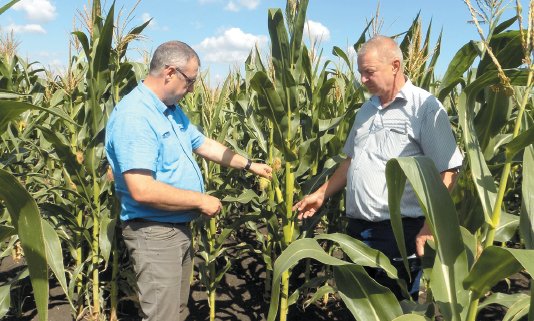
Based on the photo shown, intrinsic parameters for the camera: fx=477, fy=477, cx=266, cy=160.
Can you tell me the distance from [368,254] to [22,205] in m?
1.29

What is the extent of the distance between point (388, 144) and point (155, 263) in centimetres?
133

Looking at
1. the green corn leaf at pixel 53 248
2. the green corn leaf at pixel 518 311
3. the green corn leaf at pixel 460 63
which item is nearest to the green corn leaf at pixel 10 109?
the green corn leaf at pixel 53 248

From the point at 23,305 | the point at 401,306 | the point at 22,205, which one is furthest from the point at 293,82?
the point at 23,305

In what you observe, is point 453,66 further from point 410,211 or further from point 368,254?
point 368,254

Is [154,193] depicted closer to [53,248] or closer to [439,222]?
[53,248]

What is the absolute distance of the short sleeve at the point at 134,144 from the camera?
215cm

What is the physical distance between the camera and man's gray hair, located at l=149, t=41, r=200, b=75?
2277 mm

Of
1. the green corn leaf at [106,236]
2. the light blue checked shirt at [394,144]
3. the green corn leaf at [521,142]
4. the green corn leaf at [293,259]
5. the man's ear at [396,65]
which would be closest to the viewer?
the green corn leaf at [521,142]

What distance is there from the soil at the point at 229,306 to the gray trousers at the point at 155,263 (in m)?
1.33

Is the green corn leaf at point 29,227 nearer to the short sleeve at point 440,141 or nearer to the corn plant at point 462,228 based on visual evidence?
the corn plant at point 462,228

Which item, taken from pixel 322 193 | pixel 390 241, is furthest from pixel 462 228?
pixel 322 193

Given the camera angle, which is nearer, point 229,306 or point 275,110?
point 275,110

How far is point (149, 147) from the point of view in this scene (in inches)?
85.9

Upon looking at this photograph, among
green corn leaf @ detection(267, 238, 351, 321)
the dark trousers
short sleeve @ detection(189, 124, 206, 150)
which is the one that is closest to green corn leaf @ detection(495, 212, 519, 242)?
the dark trousers
